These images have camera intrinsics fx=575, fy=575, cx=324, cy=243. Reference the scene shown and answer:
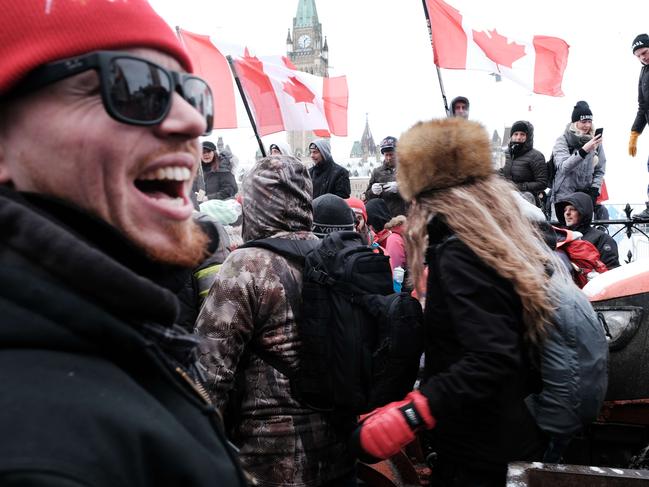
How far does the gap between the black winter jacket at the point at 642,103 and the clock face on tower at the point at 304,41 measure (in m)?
117

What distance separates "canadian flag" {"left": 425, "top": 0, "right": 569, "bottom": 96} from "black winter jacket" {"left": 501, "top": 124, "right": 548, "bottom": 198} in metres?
1.20

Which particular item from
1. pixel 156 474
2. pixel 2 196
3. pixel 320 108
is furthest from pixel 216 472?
pixel 320 108

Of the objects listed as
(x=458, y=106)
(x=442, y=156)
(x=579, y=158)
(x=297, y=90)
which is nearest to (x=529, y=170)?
(x=579, y=158)

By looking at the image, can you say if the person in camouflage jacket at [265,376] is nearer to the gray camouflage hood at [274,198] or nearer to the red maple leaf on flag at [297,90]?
the gray camouflage hood at [274,198]

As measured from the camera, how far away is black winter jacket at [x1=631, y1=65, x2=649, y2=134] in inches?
319

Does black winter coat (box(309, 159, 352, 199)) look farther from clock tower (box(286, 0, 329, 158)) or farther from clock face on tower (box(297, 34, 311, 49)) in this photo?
clock face on tower (box(297, 34, 311, 49))

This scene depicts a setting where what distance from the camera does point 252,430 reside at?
2.51 m

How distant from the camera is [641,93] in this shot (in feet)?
27.2

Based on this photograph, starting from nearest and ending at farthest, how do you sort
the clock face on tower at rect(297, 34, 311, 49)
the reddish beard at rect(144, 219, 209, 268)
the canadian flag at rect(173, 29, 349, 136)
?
the reddish beard at rect(144, 219, 209, 268) < the canadian flag at rect(173, 29, 349, 136) < the clock face on tower at rect(297, 34, 311, 49)

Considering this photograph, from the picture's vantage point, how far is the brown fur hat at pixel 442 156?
8.18 feet

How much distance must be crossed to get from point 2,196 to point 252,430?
189 cm

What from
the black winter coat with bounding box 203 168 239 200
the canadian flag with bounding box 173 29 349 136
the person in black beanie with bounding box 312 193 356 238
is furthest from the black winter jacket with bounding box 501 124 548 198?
the person in black beanie with bounding box 312 193 356 238

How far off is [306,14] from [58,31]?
130m

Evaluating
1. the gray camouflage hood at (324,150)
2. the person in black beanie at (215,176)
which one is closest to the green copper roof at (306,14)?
the person in black beanie at (215,176)
